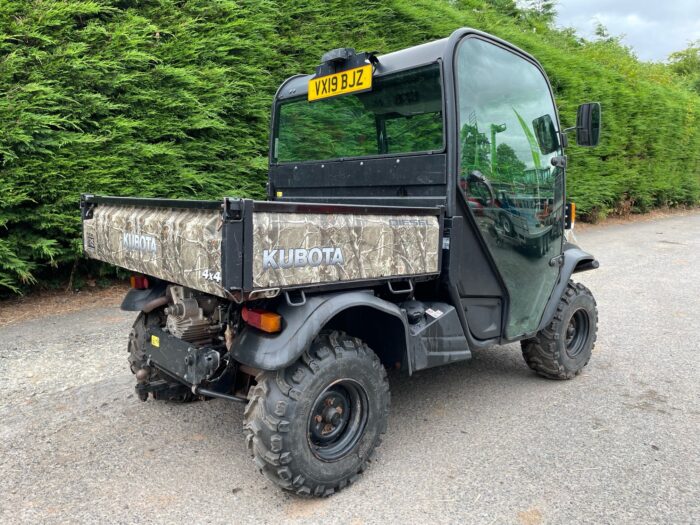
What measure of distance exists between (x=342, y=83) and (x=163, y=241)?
1.60 meters

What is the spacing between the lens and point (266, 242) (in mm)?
2113

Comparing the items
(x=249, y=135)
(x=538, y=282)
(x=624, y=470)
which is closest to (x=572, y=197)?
(x=249, y=135)

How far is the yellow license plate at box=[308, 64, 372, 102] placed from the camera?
3204mm

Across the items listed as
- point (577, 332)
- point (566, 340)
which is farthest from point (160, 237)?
point (577, 332)

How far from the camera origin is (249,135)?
6.32 metres

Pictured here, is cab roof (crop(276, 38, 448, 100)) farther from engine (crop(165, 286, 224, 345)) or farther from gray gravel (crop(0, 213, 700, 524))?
gray gravel (crop(0, 213, 700, 524))

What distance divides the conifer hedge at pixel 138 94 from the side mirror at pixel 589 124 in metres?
3.73

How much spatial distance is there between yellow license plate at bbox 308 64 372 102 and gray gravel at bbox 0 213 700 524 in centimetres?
200

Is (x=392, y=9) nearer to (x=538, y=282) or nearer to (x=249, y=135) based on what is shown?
(x=249, y=135)

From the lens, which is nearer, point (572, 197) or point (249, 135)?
point (249, 135)

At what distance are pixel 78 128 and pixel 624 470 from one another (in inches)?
200

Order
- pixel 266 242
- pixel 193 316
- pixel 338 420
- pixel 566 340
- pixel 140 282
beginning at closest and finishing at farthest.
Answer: pixel 266 242, pixel 338 420, pixel 193 316, pixel 140 282, pixel 566 340

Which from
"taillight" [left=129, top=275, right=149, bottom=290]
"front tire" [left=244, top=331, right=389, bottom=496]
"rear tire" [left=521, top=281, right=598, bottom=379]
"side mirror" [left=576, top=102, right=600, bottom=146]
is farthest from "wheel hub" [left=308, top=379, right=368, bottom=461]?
"side mirror" [left=576, top=102, right=600, bottom=146]

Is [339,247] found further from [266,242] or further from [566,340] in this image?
[566,340]
